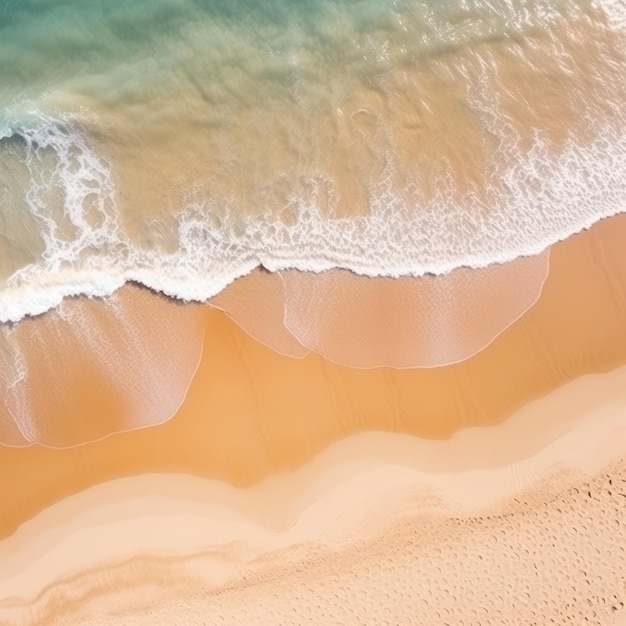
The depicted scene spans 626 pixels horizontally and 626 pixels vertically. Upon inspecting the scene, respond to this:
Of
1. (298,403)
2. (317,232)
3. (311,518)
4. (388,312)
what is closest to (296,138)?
(317,232)

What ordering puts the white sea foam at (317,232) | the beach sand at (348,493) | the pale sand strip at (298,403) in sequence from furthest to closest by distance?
the white sea foam at (317,232), the pale sand strip at (298,403), the beach sand at (348,493)

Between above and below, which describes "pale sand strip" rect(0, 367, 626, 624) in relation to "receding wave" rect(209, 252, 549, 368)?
below

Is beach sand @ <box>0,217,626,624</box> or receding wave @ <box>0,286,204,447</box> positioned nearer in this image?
beach sand @ <box>0,217,626,624</box>

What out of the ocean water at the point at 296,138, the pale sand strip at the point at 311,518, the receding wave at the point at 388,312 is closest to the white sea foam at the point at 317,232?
the ocean water at the point at 296,138

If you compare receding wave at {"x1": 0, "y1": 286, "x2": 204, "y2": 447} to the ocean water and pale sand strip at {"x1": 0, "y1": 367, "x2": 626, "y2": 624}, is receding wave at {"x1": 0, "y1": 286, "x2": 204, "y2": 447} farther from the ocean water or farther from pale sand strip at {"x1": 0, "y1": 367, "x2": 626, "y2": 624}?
pale sand strip at {"x1": 0, "y1": 367, "x2": 626, "y2": 624}

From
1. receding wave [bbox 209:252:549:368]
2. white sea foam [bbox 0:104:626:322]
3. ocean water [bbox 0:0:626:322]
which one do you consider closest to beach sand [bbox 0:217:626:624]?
receding wave [bbox 209:252:549:368]

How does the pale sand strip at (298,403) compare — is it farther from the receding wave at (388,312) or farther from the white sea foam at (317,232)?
the white sea foam at (317,232)

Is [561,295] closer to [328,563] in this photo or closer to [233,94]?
[328,563]

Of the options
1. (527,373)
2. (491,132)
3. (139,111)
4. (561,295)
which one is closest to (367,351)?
(527,373)
